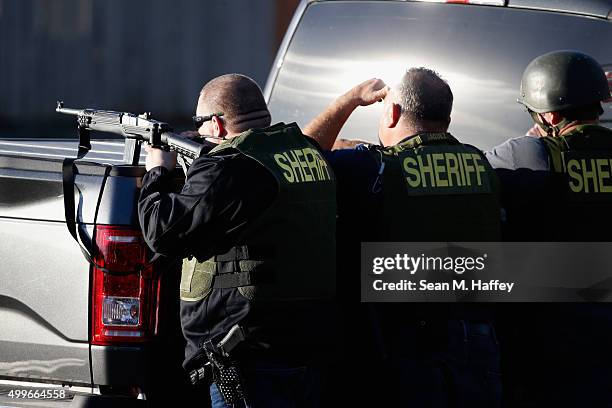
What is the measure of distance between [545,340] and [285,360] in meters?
0.97

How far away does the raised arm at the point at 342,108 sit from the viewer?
4.43 m

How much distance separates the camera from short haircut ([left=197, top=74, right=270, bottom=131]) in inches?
142

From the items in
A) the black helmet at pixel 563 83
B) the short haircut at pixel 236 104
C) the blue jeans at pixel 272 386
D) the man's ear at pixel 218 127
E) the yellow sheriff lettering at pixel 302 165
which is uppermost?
the black helmet at pixel 563 83

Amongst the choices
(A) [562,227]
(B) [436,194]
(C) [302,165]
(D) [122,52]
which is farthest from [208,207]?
(D) [122,52]

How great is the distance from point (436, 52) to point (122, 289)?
210cm

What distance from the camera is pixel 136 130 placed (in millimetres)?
3762

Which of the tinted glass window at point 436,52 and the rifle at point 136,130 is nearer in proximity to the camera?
the rifle at point 136,130

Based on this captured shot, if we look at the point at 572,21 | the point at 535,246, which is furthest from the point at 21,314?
the point at 572,21

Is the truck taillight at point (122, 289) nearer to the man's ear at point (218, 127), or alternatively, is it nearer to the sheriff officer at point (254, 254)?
the sheriff officer at point (254, 254)

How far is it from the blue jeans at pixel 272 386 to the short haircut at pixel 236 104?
0.76 metres

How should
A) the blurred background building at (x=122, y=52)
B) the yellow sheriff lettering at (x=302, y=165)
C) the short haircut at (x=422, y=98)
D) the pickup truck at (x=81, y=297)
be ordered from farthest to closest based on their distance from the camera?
the blurred background building at (x=122, y=52), the short haircut at (x=422, y=98), the pickup truck at (x=81, y=297), the yellow sheriff lettering at (x=302, y=165)

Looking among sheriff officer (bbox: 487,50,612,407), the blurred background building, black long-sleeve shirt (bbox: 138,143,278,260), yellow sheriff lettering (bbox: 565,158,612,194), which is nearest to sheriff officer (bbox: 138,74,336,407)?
black long-sleeve shirt (bbox: 138,143,278,260)

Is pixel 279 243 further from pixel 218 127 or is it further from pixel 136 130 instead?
pixel 136 130

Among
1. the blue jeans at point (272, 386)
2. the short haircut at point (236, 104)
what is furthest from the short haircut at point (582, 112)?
the blue jeans at point (272, 386)
